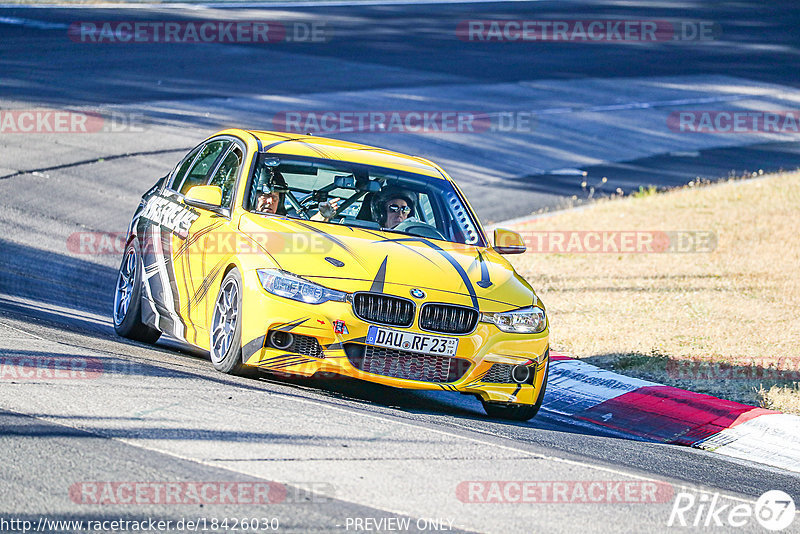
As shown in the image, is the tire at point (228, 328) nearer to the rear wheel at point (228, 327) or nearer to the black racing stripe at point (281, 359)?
the rear wheel at point (228, 327)

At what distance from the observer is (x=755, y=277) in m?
13.6

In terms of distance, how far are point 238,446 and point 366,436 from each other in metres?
0.80

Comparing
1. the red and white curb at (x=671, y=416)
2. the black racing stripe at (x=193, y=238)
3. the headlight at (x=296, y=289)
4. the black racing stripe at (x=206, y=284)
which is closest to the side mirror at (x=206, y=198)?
the black racing stripe at (x=193, y=238)

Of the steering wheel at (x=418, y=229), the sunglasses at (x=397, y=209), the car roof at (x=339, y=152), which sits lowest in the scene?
the steering wheel at (x=418, y=229)

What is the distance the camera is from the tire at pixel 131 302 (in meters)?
9.36

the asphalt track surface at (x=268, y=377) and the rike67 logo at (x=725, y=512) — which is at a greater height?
the asphalt track surface at (x=268, y=377)

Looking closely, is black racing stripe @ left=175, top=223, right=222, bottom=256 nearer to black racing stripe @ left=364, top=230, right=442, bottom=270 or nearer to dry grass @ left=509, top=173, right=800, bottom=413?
black racing stripe @ left=364, top=230, right=442, bottom=270

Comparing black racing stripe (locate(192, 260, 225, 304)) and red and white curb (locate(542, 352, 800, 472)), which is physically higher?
black racing stripe (locate(192, 260, 225, 304))

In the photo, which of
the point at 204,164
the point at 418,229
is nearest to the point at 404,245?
the point at 418,229

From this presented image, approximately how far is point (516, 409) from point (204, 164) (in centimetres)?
331

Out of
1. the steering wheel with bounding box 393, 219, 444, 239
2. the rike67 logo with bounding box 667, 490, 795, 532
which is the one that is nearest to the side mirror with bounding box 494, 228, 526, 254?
the steering wheel with bounding box 393, 219, 444, 239

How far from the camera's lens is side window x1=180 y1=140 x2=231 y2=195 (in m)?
9.43

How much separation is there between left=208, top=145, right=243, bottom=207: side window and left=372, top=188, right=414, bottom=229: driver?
3.48 feet

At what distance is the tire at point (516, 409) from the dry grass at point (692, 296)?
1949 mm
